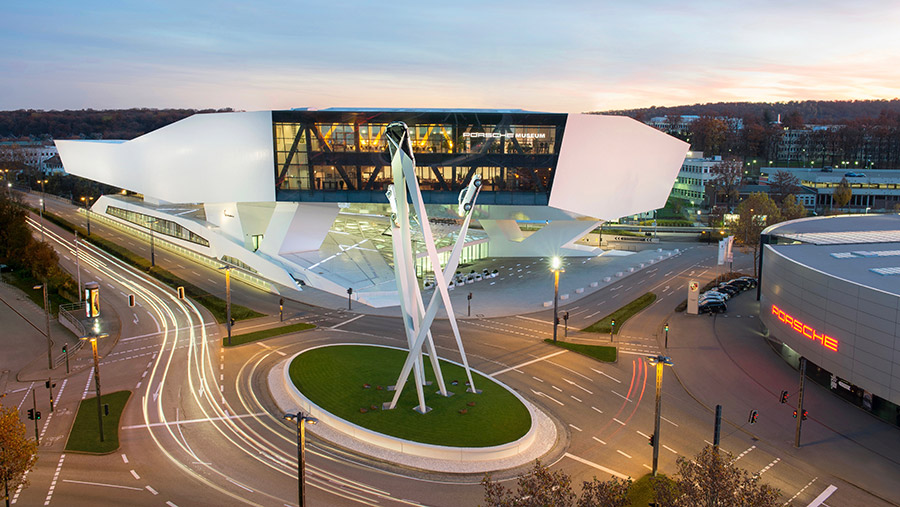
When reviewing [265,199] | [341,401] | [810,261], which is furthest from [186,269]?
[810,261]

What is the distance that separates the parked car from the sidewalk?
2.87 m

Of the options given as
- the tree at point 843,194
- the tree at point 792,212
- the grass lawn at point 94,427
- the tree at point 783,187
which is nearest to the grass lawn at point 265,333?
the grass lawn at point 94,427

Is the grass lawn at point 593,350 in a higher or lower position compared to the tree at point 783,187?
lower

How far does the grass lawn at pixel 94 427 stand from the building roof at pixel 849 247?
3731 centimetres

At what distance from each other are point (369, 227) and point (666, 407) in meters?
48.9

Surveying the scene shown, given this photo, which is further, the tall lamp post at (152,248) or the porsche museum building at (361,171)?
the tall lamp post at (152,248)

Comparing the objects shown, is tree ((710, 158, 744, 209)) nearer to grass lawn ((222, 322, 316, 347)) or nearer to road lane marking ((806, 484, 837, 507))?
grass lawn ((222, 322, 316, 347))

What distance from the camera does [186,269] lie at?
2581 inches

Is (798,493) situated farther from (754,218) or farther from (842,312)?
(754,218)

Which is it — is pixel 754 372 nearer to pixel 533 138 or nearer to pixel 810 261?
pixel 810 261

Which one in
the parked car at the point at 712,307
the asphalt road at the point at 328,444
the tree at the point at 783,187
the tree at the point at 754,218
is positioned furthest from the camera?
the tree at the point at 783,187

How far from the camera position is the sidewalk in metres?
28.4

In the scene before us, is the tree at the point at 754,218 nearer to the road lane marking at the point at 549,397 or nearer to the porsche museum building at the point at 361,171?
the porsche museum building at the point at 361,171

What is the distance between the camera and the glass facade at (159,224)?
71.8 meters
